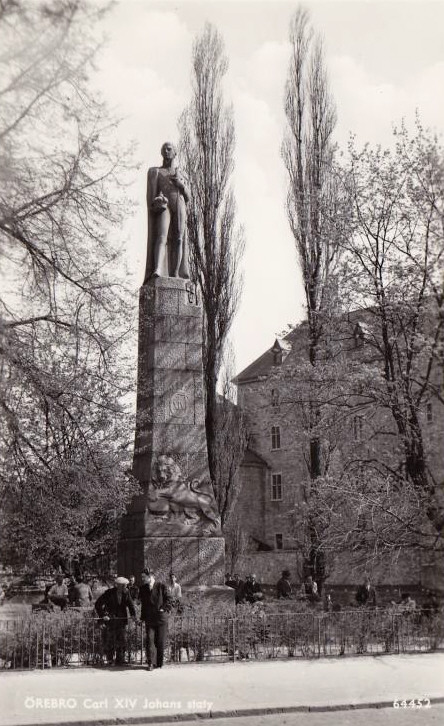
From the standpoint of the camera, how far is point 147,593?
38.5 feet

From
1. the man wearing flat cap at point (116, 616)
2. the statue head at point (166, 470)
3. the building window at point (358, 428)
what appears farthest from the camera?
the building window at point (358, 428)

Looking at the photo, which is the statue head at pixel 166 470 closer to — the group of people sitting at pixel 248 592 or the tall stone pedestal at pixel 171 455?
the tall stone pedestal at pixel 171 455

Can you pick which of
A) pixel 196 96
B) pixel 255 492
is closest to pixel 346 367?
pixel 196 96

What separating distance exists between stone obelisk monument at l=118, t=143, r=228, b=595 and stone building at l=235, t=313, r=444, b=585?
4.22 metres

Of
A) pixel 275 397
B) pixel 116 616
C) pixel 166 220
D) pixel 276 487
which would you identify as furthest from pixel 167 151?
pixel 276 487

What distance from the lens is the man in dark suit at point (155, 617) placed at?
37.7ft

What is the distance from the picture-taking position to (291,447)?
21969mm

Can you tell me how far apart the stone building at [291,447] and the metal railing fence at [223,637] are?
7.85 ft

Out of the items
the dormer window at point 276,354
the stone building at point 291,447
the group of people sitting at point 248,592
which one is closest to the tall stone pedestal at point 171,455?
the group of people sitting at point 248,592

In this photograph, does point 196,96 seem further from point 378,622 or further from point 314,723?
point 314,723

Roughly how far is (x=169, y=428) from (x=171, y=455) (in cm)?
44

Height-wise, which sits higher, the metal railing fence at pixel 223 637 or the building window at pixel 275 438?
the building window at pixel 275 438

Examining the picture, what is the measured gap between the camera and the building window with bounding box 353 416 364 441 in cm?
A: 1826

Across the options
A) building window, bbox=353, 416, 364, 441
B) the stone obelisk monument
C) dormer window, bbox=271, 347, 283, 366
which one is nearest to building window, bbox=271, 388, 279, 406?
building window, bbox=353, 416, 364, 441
